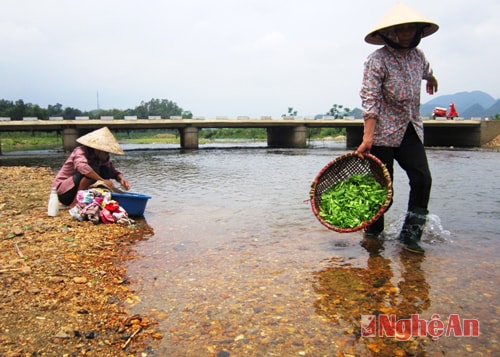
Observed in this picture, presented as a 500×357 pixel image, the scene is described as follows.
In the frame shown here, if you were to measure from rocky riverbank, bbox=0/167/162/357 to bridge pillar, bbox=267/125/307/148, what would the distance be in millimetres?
36585

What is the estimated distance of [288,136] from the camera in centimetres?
4309

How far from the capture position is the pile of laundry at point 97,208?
5348mm

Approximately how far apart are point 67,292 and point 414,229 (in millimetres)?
3551

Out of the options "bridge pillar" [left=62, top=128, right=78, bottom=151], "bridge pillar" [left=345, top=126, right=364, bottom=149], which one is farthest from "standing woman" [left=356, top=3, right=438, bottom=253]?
"bridge pillar" [left=345, top=126, right=364, bottom=149]

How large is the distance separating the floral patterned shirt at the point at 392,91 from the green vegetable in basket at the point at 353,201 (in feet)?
1.69

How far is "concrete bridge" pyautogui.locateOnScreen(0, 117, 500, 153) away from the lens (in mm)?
33500

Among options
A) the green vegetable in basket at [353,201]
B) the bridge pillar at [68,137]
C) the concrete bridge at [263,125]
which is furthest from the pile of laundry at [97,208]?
the bridge pillar at [68,137]

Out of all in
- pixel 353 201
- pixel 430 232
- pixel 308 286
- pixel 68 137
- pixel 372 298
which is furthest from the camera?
pixel 68 137

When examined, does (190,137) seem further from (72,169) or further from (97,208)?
(97,208)

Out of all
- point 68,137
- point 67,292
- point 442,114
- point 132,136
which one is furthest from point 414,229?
point 132,136

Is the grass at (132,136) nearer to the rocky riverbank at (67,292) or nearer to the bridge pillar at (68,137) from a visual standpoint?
the bridge pillar at (68,137)

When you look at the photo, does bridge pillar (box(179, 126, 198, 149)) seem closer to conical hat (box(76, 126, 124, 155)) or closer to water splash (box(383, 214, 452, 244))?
conical hat (box(76, 126, 124, 155))

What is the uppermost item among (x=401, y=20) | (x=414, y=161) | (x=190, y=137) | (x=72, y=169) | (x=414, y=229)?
(x=401, y=20)

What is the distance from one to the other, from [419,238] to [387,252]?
551mm
